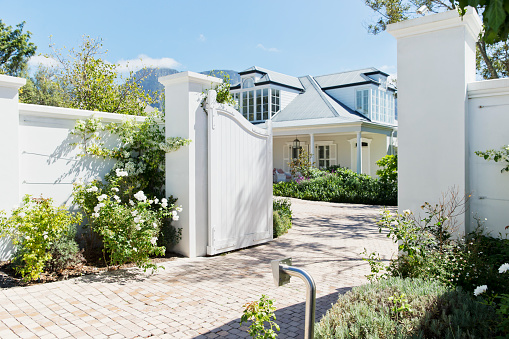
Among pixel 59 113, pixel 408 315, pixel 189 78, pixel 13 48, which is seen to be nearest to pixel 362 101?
pixel 189 78

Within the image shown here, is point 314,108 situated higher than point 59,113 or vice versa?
point 314,108

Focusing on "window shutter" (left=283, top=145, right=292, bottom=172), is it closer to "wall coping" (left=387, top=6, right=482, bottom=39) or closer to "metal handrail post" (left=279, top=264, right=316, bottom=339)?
"wall coping" (left=387, top=6, right=482, bottom=39)

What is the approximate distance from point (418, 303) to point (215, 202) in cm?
400

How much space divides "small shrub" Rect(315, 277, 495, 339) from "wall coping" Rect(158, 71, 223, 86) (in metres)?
4.31

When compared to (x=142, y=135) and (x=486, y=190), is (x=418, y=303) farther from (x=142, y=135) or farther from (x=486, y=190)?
(x=142, y=135)

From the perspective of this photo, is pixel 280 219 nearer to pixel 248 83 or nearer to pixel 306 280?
pixel 306 280

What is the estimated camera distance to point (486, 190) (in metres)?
4.52

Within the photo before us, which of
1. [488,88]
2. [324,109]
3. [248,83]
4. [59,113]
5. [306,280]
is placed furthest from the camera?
[248,83]

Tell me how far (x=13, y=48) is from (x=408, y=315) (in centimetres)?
2654

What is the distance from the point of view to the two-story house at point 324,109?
2112 centimetres

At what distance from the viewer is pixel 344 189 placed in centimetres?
1577

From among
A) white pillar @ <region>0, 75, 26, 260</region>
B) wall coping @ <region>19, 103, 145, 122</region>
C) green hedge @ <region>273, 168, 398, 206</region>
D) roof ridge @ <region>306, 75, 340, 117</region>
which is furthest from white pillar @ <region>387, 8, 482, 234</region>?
roof ridge @ <region>306, 75, 340, 117</region>

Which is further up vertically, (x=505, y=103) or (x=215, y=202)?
(x=505, y=103)

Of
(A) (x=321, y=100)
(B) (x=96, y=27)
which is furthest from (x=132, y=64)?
(A) (x=321, y=100)
